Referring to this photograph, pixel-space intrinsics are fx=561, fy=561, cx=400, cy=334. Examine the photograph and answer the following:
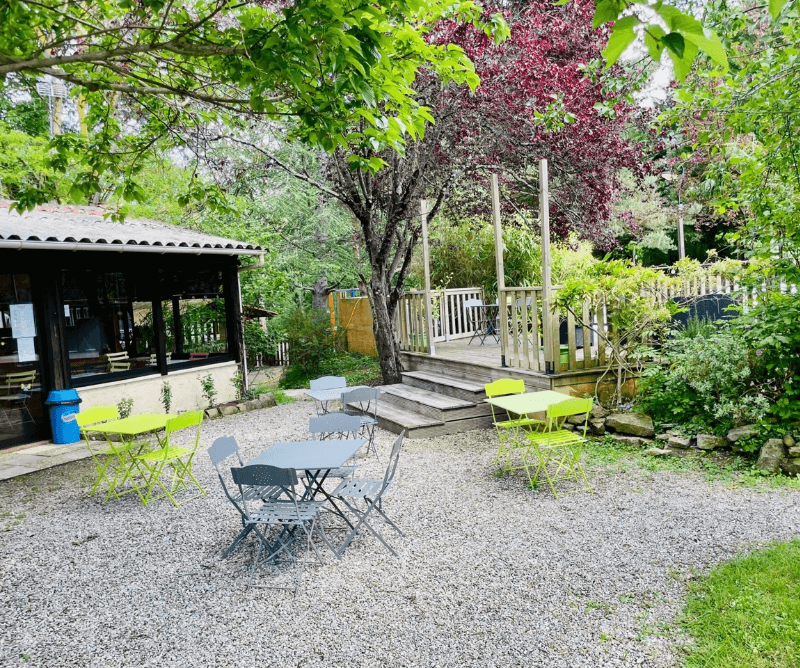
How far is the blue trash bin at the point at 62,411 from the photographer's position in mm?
7738

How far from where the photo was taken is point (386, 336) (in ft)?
35.0

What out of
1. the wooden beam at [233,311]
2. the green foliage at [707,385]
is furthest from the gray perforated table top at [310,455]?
the wooden beam at [233,311]

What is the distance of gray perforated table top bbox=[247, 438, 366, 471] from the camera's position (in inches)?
163

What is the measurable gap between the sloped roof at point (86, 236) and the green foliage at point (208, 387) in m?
2.23

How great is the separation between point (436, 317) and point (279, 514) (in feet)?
28.5

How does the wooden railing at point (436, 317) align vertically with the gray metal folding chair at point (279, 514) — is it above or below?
above

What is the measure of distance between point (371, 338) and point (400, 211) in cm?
554

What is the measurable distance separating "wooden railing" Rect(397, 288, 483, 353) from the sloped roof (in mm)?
3065

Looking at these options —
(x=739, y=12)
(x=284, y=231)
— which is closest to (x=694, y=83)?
(x=739, y=12)

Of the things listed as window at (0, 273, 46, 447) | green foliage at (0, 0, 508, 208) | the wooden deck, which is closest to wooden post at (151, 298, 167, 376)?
window at (0, 273, 46, 447)

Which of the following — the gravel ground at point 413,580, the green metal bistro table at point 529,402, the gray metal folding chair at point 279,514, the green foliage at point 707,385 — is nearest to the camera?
the gravel ground at point 413,580

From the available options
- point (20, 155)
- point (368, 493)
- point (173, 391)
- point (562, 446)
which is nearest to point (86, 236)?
point (173, 391)

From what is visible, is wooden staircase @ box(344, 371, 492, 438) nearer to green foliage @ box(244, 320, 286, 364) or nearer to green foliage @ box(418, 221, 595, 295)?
green foliage @ box(418, 221, 595, 295)

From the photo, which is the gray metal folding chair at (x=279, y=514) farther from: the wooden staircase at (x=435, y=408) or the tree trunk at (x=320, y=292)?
the tree trunk at (x=320, y=292)
